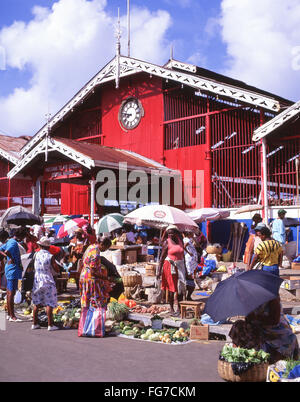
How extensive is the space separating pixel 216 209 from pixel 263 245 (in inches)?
366

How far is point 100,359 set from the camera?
20.4 ft

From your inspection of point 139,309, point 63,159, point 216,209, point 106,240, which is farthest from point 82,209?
point 106,240

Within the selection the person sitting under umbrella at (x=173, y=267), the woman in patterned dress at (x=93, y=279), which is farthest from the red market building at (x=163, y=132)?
the woman in patterned dress at (x=93, y=279)

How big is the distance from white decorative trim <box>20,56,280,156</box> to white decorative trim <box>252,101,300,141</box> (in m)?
0.98

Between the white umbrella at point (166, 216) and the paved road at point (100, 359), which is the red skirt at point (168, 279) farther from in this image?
the paved road at point (100, 359)

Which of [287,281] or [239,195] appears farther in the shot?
[239,195]

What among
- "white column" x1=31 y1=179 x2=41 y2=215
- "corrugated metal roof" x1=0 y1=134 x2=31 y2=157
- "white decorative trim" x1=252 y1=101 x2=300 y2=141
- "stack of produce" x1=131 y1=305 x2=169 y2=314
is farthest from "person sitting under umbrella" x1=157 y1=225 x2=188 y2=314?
"corrugated metal roof" x1=0 y1=134 x2=31 y2=157

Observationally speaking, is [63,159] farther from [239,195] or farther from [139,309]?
[139,309]

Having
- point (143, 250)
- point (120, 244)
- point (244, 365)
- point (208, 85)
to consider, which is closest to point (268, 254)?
point (244, 365)

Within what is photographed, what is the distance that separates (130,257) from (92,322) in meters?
8.00

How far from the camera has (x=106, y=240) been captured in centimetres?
766

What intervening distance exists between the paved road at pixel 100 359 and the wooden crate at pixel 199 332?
0.78 ft
